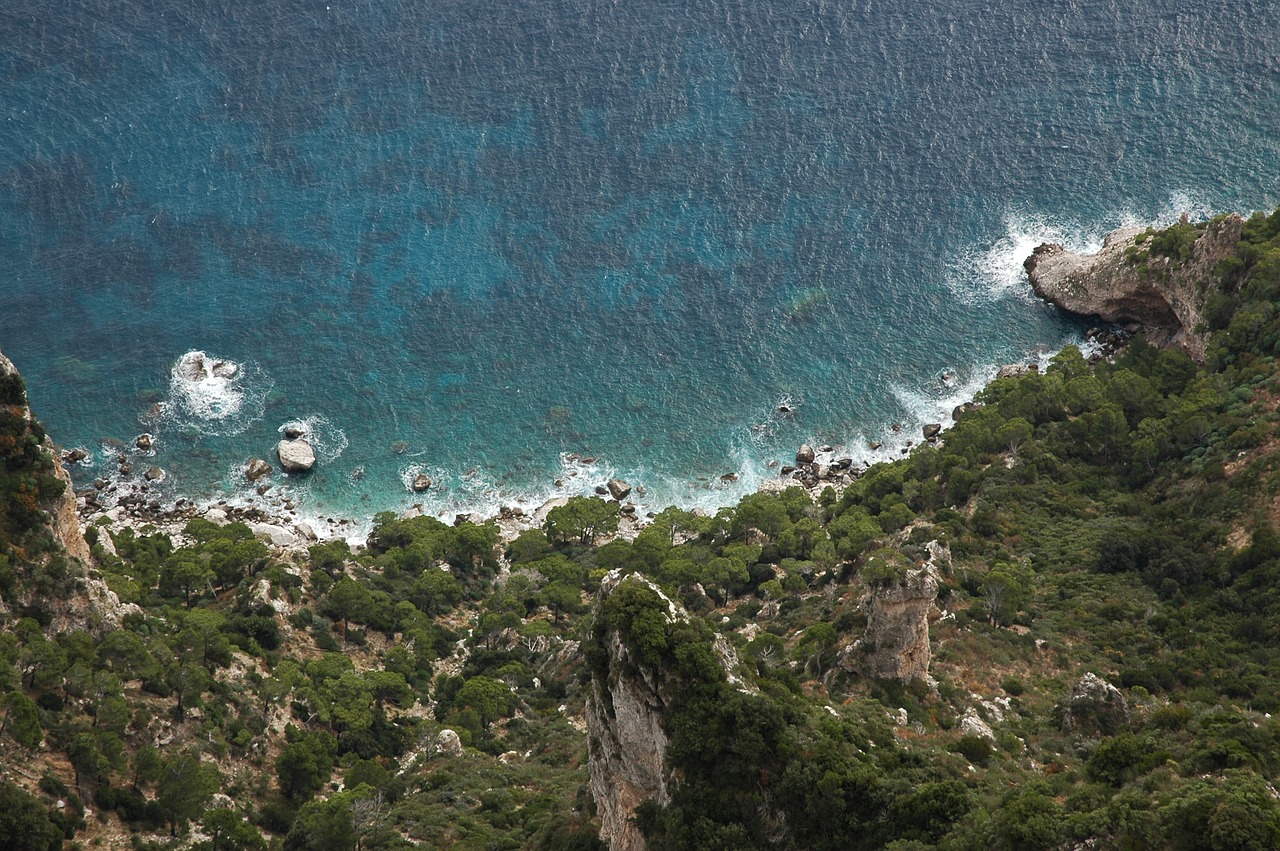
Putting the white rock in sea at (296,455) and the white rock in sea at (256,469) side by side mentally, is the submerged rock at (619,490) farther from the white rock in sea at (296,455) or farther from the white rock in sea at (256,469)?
the white rock in sea at (256,469)

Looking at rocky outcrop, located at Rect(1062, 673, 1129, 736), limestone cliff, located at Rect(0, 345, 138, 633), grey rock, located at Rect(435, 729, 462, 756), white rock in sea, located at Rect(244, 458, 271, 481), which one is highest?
white rock in sea, located at Rect(244, 458, 271, 481)

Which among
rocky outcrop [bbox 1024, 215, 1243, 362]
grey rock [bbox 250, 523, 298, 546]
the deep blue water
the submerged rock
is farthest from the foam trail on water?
grey rock [bbox 250, 523, 298, 546]

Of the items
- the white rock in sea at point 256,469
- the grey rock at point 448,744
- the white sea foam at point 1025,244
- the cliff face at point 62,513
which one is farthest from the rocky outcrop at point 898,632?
the white rock in sea at point 256,469

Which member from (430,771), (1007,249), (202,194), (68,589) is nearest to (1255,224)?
(1007,249)

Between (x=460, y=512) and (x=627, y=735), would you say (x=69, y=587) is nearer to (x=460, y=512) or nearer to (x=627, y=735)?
(x=627, y=735)

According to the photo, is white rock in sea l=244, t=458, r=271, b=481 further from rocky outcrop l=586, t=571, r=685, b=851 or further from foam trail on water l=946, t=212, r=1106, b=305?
foam trail on water l=946, t=212, r=1106, b=305

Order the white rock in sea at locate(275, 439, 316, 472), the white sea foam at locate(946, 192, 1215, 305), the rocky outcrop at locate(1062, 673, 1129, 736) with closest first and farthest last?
the rocky outcrop at locate(1062, 673, 1129, 736) < the white rock in sea at locate(275, 439, 316, 472) < the white sea foam at locate(946, 192, 1215, 305)
